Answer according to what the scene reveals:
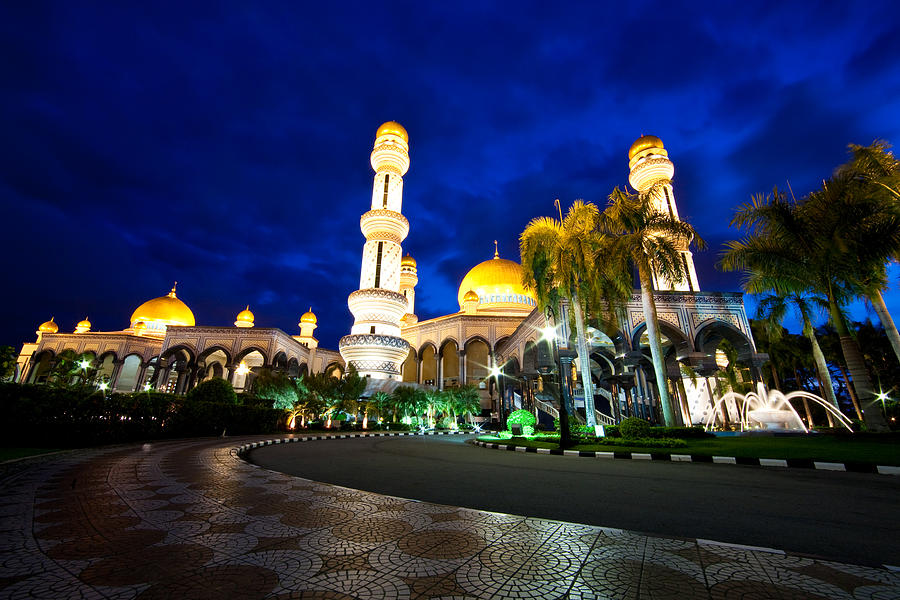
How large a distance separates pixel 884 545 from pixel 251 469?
719cm

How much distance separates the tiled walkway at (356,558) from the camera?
1.93m

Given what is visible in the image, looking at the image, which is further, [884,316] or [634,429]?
[884,316]

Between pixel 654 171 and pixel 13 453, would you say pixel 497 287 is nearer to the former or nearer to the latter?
pixel 654 171

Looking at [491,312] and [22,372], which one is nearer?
[491,312]

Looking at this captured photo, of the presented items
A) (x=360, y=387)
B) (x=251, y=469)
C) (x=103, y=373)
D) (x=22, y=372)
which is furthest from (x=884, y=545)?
(x=22, y=372)

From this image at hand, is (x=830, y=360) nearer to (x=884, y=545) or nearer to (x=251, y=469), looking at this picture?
(x=884, y=545)

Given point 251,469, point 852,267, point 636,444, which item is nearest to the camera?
point 251,469

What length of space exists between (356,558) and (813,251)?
16076mm

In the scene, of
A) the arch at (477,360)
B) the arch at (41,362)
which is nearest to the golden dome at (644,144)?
the arch at (477,360)

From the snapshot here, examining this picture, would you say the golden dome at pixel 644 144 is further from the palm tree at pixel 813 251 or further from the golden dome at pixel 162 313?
the golden dome at pixel 162 313

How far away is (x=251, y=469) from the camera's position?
6.51 meters

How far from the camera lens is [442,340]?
1529 inches

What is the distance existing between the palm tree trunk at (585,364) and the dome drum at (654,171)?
69.0 ft

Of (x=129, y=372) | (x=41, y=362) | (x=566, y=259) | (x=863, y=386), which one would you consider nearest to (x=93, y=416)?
(x=566, y=259)
